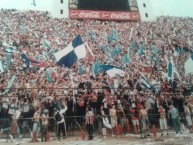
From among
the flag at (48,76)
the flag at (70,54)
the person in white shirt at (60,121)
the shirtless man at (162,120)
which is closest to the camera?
the person in white shirt at (60,121)

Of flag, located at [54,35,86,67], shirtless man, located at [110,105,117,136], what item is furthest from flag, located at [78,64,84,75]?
shirtless man, located at [110,105,117,136]

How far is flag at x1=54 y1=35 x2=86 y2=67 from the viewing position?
1190 cm

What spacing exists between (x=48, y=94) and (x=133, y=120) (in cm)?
386

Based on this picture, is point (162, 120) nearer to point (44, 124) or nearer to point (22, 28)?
point (44, 124)

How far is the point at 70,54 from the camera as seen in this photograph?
12.2m

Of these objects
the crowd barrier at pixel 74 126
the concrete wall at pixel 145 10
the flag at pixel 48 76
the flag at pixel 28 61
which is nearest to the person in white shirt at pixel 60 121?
the crowd barrier at pixel 74 126

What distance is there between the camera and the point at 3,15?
79.3 ft

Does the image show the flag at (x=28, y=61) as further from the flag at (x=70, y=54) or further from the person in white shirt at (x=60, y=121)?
the person in white shirt at (x=60, y=121)

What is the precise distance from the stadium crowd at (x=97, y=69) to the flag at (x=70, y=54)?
49.6 inches

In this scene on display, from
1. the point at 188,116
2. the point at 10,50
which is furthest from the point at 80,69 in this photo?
the point at 188,116

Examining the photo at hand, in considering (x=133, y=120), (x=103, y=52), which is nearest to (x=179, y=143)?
(x=133, y=120)

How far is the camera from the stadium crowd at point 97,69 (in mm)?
12648

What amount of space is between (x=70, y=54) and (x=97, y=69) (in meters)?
5.57

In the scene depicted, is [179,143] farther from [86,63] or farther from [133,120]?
[86,63]
